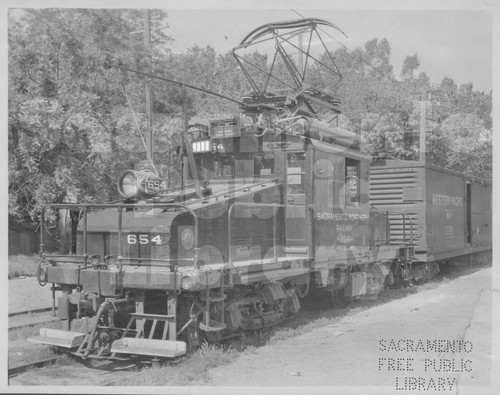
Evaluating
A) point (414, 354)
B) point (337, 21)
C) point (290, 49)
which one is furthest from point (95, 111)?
point (414, 354)

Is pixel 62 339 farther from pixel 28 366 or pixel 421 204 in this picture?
pixel 421 204

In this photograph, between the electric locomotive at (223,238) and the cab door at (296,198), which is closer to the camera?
the electric locomotive at (223,238)

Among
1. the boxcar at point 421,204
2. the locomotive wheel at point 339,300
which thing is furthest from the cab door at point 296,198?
the boxcar at point 421,204

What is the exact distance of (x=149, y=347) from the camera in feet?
21.8

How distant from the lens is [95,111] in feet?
50.8

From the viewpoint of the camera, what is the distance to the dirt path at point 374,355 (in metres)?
6.33

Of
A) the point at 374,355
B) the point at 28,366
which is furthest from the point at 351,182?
the point at 28,366

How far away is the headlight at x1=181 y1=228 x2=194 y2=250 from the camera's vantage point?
7.27 meters

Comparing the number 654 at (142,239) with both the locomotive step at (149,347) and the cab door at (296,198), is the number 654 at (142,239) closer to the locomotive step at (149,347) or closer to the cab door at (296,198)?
the locomotive step at (149,347)

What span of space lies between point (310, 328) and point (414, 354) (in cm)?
196

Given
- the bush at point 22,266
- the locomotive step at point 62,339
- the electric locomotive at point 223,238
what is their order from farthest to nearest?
the bush at point 22,266 < the electric locomotive at point 223,238 < the locomotive step at point 62,339

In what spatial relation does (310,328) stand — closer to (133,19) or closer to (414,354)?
(414,354)

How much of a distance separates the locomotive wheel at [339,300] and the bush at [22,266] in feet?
24.2

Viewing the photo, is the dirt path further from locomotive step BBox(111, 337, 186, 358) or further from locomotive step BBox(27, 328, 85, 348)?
locomotive step BBox(27, 328, 85, 348)
